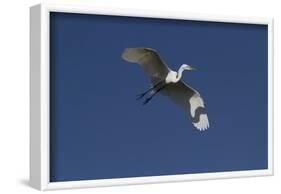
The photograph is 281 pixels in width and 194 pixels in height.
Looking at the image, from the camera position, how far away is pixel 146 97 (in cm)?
426

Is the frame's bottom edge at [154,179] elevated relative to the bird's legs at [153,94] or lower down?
lower down

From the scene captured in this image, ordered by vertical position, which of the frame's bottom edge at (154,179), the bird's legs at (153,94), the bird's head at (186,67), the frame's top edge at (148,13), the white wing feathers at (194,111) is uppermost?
the frame's top edge at (148,13)

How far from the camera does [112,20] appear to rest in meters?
4.18

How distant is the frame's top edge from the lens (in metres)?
4.02

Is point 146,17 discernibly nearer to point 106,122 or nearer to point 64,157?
point 106,122

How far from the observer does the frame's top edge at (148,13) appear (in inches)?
158

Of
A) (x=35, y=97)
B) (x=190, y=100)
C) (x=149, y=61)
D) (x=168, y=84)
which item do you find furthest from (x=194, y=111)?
(x=35, y=97)

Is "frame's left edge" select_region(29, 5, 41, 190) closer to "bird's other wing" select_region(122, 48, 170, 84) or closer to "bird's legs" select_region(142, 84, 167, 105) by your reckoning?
"bird's other wing" select_region(122, 48, 170, 84)

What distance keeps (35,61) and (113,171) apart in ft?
2.32

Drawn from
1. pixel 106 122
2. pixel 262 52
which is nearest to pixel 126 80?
pixel 106 122
